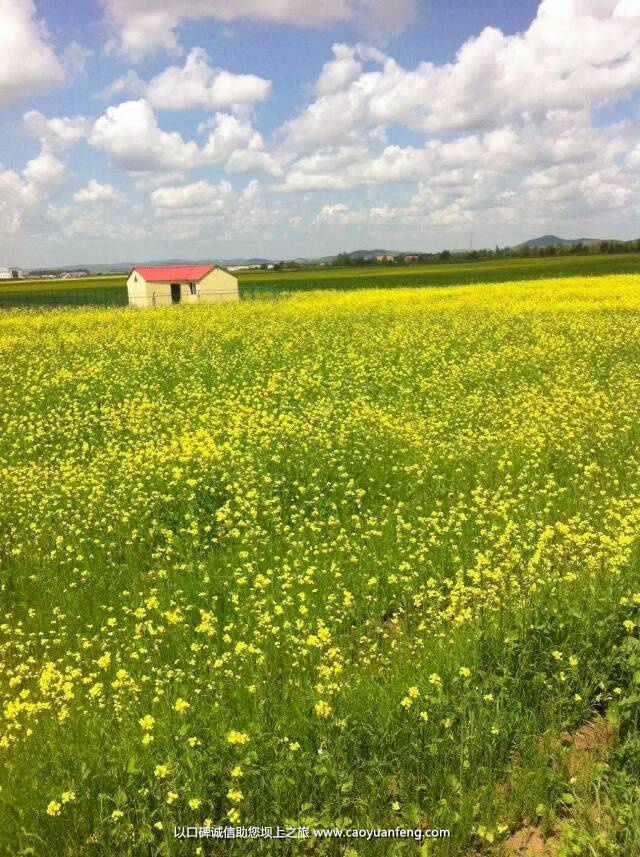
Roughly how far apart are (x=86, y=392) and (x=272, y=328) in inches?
454

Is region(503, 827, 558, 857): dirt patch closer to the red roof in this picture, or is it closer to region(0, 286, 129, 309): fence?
the red roof

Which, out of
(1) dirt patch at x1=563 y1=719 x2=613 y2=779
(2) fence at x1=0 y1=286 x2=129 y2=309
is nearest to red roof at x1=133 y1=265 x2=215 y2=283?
(2) fence at x1=0 y1=286 x2=129 y2=309

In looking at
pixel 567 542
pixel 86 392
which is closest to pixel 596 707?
pixel 567 542

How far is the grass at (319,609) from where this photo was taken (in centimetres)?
379

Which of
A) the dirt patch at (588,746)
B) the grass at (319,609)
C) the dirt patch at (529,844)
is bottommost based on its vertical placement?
the dirt patch at (529,844)

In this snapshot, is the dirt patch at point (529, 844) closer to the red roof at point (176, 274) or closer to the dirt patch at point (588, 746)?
the dirt patch at point (588, 746)

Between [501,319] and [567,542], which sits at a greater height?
[501,319]

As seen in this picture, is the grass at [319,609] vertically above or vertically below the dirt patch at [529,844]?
above

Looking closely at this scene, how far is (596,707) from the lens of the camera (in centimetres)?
462

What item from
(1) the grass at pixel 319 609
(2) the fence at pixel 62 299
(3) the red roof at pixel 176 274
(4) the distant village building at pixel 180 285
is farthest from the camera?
(2) the fence at pixel 62 299

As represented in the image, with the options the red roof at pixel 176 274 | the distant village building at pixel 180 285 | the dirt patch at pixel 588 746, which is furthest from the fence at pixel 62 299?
the dirt patch at pixel 588 746

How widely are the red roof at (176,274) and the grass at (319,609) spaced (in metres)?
43.0

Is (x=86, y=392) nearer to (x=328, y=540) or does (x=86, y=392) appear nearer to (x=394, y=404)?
(x=394, y=404)

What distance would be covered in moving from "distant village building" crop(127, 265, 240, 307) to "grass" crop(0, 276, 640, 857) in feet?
139
